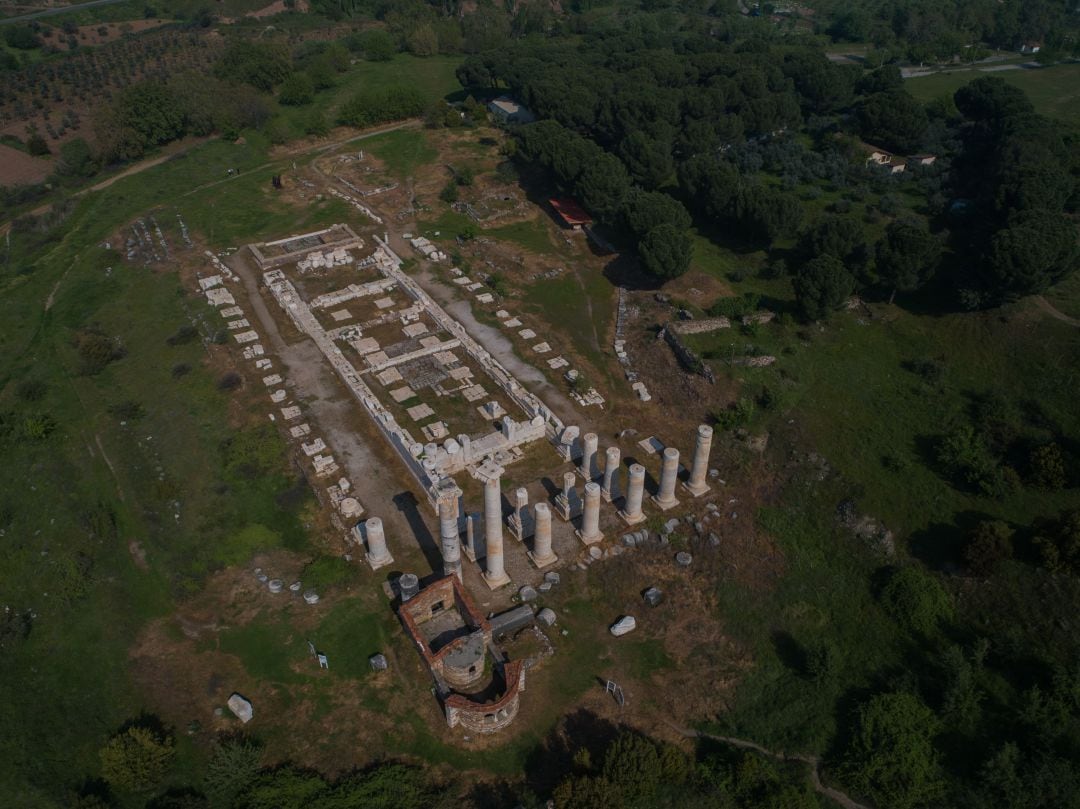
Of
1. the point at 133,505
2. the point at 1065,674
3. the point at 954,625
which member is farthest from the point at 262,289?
the point at 1065,674

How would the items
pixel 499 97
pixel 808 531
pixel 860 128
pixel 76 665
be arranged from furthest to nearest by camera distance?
pixel 499 97 → pixel 860 128 → pixel 808 531 → pixel 76 665

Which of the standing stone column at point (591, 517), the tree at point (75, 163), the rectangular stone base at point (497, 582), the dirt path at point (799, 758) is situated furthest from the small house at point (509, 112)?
the dirt path at point (799, 758)

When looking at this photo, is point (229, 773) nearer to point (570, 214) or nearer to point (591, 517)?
point (591, 517)

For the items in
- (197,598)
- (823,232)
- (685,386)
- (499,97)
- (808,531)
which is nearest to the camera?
(197,598)

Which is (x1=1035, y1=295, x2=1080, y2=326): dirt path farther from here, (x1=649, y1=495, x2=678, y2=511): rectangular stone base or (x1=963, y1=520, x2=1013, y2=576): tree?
(x1=649, y1=495, x2=678, y2=511): rectangular stone base

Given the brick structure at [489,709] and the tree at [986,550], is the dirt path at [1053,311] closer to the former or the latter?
the tree at [986,550]

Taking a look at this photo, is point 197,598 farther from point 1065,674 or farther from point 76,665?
Result: point 1065,674

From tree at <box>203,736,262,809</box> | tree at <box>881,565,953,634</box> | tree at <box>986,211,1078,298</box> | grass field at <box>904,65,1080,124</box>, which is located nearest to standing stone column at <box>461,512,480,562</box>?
tree at <box>203,736,262,809</box>
